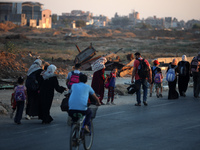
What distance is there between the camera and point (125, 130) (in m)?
9.89

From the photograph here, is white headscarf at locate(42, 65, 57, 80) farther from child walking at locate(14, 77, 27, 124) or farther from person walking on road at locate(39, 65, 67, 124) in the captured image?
child walking at locate(14, 77, 27, 124)

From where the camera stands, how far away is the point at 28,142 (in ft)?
27.6

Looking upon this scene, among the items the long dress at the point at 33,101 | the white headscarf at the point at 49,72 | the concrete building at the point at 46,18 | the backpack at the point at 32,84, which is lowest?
the long dress at the point at 33,101

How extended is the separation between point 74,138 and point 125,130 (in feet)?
10.4

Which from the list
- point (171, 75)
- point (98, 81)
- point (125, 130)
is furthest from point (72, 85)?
point (171, 75)

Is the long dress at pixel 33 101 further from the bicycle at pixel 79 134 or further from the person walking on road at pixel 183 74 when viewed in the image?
the person walking on road at pixel 183 74

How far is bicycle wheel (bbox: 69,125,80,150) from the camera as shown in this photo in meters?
6.84

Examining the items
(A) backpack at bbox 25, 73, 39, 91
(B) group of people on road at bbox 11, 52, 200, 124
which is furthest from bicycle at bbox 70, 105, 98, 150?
(A) backpack at bbox 25, 73, 39, 91

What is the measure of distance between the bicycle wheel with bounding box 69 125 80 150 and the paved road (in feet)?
2.93

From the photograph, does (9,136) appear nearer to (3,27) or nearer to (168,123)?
(168,123)

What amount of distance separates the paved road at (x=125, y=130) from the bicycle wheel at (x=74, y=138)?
35.2 inches

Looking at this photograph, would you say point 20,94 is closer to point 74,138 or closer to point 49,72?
point 49,72

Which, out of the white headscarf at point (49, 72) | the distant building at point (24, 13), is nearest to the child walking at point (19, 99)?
the white headscarf at point (49, 72)

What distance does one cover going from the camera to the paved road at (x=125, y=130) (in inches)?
320
